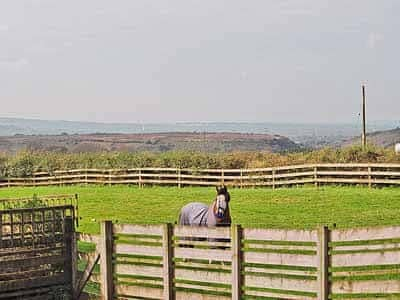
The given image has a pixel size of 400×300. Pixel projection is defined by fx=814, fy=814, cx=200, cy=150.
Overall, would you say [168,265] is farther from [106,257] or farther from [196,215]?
[196,215]

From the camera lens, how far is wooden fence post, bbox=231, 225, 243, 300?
10.9 metres

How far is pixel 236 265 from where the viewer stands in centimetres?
1087

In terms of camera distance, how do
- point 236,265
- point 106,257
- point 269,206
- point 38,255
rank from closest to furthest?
point 236,265
point 106,257
point 38,255
point 269,206

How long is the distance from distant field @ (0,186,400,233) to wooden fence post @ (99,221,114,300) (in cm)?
1121

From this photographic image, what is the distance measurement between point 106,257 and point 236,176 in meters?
29.0

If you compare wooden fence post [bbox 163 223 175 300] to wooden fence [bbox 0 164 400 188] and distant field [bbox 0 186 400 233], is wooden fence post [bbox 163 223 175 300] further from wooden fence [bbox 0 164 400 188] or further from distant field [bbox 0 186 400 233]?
wooden fence [bbox 0 164 400 188]

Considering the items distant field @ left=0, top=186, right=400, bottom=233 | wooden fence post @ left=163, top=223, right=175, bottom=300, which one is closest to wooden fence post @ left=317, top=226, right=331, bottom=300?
wooden fence post @ left=163, top=223, right=175, bottom=300

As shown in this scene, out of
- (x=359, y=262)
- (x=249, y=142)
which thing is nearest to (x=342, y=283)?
(x=359, y=262)

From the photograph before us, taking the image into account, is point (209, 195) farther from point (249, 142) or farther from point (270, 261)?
point (249, 142)

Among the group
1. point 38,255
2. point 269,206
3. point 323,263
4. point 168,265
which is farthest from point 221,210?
point 269,206

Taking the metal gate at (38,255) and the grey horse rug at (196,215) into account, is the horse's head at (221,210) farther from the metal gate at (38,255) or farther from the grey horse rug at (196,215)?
the metal gate at (38,255)

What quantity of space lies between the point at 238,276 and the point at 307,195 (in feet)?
72.9

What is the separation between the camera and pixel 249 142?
14888cm

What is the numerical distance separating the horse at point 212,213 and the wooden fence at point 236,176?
18.6 m
